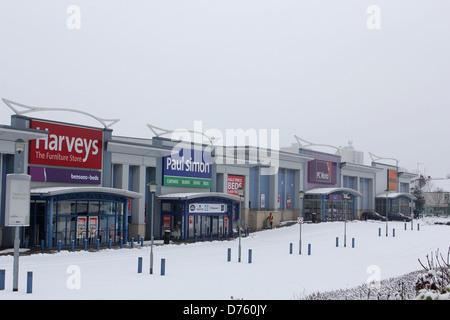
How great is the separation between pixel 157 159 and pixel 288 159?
21551mm

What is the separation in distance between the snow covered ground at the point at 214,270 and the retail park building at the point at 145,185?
3413 mm

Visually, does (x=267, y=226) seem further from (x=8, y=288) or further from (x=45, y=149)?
(x=8, y=288)

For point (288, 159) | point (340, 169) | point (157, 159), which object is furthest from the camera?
point (340, 169)

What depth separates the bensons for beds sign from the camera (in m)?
43.8

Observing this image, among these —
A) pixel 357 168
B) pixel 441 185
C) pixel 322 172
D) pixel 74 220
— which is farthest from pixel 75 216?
pixel 441 185

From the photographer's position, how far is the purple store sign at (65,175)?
111ft

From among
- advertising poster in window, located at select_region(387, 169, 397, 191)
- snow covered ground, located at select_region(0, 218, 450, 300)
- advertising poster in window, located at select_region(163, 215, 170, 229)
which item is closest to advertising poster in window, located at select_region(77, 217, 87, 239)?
snow covered ground, located at select_region(0, 218, 450, 300)

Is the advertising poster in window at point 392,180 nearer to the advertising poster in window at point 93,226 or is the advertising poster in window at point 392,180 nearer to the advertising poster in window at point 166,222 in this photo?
the advertising poster in window at point 166,222

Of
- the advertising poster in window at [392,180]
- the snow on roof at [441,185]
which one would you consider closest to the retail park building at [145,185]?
the advertising poster in window at [392,180]

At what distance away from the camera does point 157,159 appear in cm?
4291

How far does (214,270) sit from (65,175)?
15643mm

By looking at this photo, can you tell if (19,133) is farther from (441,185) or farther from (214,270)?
(441,185)
